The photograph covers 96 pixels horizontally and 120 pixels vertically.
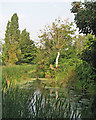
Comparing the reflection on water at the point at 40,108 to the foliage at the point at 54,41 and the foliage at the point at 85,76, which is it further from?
the foliage at the point at 54,41

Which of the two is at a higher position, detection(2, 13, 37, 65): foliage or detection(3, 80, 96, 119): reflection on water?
detection(2, 13, 37, 65): foliage

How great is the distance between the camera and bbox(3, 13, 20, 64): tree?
23750mm

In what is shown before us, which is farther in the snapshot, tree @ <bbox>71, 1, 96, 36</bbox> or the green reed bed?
tree @ <bbox>71, 1, 96, 36</bbox>

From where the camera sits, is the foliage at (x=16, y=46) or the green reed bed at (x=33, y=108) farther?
the foliage at (x=16, y=46)

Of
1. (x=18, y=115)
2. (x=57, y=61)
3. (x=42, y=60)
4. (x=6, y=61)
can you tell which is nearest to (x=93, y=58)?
(x=18, y=115)

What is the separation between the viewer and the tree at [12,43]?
2375 cm

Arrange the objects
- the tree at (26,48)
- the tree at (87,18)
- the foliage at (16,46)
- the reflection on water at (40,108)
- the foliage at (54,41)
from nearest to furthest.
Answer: the reflection on water at (40,108) → the tree at (87,18) → the foliage at (54,41) → the foliage at (16,46) → the tree at (26,48)

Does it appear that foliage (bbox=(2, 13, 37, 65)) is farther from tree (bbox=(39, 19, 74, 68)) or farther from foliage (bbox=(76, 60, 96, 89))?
foliage (bbox=(76, 60, 96, 89))

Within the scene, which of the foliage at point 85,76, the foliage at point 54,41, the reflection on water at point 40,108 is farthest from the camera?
the foliage at point 54,41

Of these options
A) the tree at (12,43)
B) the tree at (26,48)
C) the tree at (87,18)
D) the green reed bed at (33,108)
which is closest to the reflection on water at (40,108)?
the green reed bed at (33,108)

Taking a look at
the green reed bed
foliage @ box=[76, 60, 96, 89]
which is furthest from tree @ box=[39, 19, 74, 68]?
the green reed bed

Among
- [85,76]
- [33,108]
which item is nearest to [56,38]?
[85,76]

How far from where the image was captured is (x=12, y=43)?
24656 millimetres

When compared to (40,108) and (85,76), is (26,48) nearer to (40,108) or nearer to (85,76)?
(85,76)
